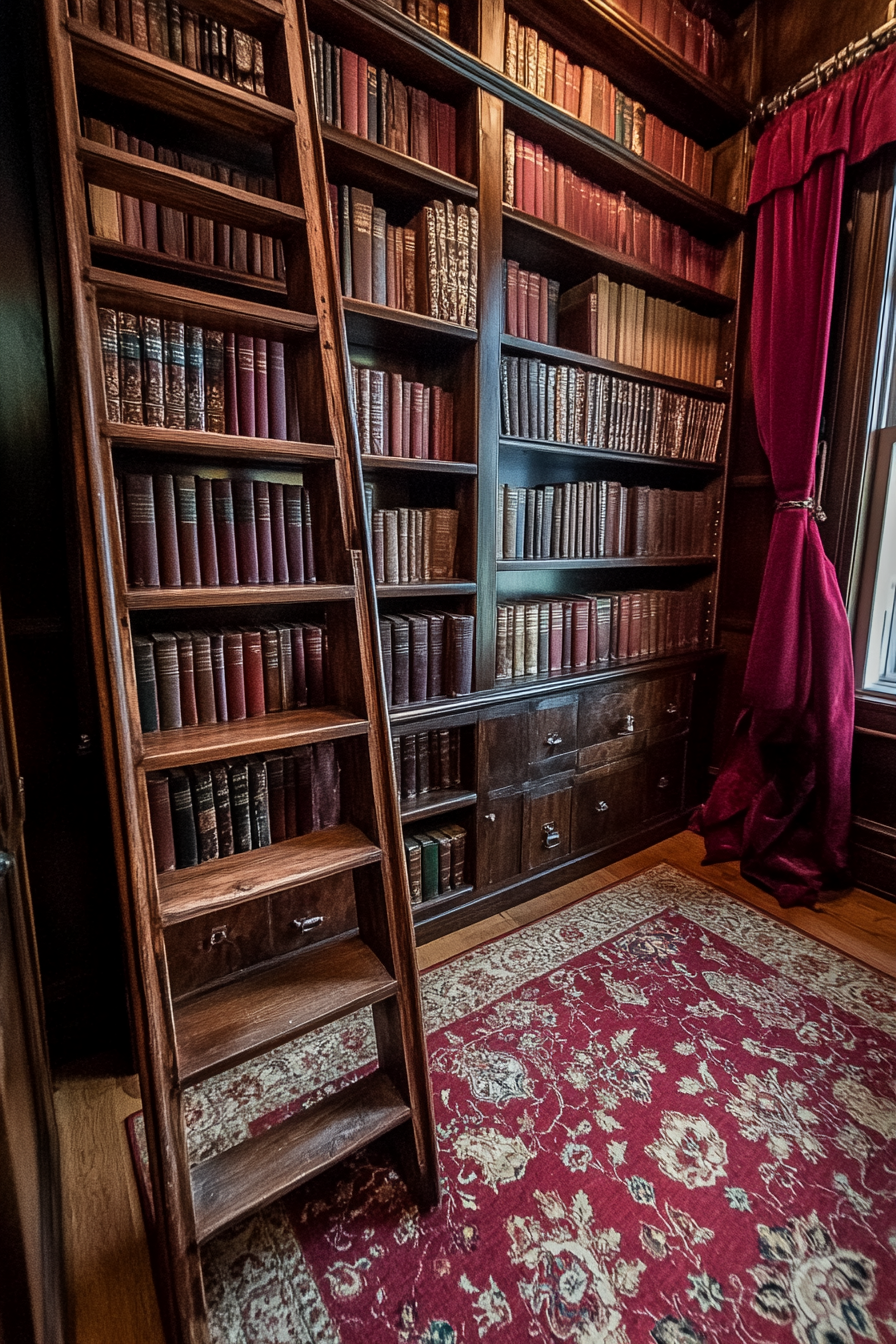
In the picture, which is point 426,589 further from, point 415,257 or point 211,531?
point 415,257

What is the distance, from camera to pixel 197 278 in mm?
1398

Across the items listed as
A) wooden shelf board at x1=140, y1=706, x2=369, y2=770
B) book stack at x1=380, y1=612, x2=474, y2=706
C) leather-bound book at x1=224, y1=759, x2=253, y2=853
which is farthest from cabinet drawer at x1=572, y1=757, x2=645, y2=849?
wooden shelf board at x1=140, y1=706, x2=369, y2=770

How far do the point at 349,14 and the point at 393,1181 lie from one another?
2.50m

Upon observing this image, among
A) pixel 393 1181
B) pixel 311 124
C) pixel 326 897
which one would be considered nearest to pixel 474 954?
pixel 326 897

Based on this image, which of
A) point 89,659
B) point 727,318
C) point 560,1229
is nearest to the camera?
point 560,1229

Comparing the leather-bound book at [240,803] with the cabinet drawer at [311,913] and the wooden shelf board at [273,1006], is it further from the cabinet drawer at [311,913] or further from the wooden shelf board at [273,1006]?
the wooden shelf board at [273,1006]

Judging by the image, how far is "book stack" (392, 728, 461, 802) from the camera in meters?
1.82

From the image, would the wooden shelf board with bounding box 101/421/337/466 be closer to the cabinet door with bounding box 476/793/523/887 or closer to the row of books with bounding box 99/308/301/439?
the row of books with bounding box 99/308/301/439

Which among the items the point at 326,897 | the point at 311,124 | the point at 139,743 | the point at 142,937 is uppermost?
the point at 311,124

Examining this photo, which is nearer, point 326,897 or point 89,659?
point 89,659

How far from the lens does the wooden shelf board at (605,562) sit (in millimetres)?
1923

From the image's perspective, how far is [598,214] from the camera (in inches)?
77.1

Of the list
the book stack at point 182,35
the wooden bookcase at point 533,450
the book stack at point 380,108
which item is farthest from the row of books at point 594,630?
the book stack at point 182,35

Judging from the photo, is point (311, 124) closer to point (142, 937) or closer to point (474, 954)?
point (142, 937)
